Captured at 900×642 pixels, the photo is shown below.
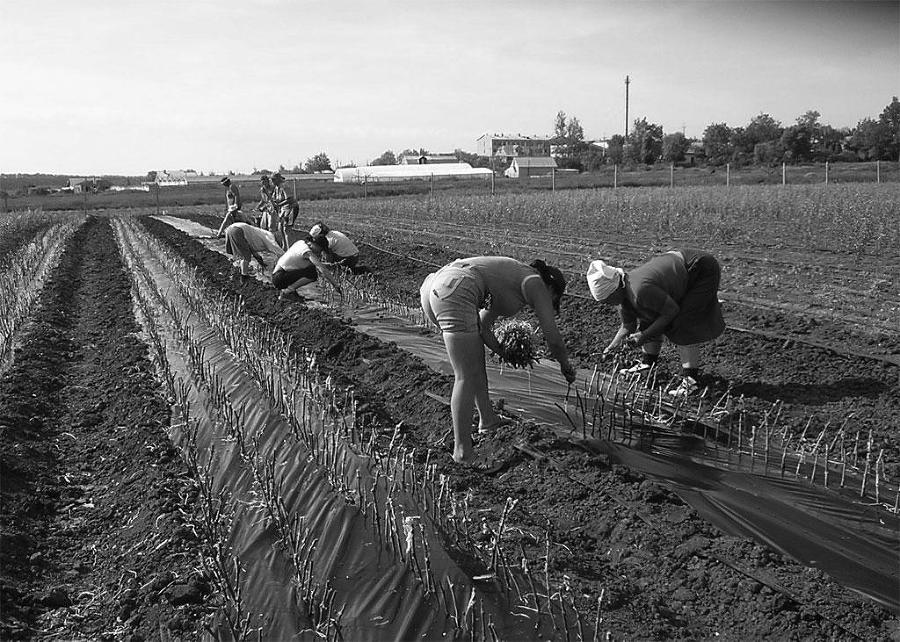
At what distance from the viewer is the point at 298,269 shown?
9.34 meters

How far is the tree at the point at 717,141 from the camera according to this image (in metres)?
58.6

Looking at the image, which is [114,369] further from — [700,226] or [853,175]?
[853,175]

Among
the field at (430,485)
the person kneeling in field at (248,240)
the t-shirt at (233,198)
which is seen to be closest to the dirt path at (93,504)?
the field at (430,485)

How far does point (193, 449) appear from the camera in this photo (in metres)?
4.65

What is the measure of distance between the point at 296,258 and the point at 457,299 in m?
5.36

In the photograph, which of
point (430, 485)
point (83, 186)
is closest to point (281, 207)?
point (430, 485)

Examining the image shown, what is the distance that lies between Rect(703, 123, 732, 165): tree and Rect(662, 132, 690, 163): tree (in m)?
1.81

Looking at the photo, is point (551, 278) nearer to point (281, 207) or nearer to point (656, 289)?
point (656, 289)

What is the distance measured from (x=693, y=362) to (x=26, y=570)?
13.9 feet

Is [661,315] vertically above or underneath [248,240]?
underneath

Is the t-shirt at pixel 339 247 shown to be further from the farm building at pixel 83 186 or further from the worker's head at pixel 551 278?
the farm building at pixel 83 186

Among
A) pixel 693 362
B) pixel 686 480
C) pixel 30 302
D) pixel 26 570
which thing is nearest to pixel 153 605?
pixel 26 570

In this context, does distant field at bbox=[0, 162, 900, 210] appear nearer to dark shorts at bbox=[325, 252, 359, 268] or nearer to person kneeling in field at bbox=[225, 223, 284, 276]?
person kneeling in field at bbox=[225, 223, 284, 276]

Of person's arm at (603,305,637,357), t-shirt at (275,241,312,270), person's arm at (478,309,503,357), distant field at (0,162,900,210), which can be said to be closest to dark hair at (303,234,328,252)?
t-shirt at (275,241,312,270)
